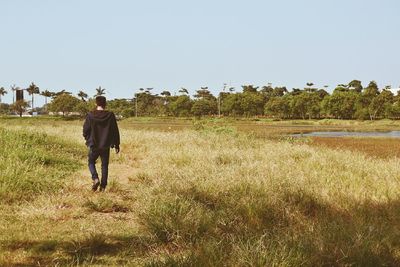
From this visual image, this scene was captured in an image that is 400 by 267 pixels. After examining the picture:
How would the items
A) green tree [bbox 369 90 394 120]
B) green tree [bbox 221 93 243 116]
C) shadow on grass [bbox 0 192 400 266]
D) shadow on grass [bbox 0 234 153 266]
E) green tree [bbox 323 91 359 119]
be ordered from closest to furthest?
shadow on grass [bbox 0 192 400 266] < shadow on grass [bbox 0 234 153 266] < green tree [bbox 369 90 394 120] < green tree [bbox 323 91 359 119] < green tree [bbox 221 93 243 116]

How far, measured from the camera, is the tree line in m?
87.6

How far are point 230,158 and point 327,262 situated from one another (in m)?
8.18

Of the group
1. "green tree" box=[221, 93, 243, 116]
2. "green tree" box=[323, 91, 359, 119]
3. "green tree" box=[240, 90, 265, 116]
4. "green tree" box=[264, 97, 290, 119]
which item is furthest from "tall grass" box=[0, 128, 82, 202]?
"green tree" box=[221, 93, 243, 116]

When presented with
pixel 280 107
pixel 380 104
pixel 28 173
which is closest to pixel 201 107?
pixel 280 107

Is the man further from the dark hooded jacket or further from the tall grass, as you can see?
the tall grass

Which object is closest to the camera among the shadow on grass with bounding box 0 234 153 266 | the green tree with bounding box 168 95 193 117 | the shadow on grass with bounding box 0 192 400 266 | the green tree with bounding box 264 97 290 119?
the shadow on grass with bounding box 0 192 400 266

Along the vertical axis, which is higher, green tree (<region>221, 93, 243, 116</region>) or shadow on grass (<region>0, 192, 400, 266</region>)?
green tree (<region>221, 93, 243, 116</region>)

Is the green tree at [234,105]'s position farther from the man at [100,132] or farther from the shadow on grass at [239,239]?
the shadow on grass at [239,239]

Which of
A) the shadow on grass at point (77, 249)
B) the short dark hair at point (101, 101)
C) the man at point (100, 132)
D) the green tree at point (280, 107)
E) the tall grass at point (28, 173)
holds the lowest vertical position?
the shadow on grass at point (77, 249)

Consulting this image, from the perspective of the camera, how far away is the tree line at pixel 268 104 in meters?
87.6

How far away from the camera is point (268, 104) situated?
352 ft

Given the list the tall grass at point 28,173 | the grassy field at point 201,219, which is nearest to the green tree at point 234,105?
the tall grass at point 28,173

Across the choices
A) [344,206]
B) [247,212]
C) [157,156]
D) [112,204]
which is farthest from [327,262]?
[157,156]

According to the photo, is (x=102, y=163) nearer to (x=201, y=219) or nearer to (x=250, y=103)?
(x=201, y=219)
